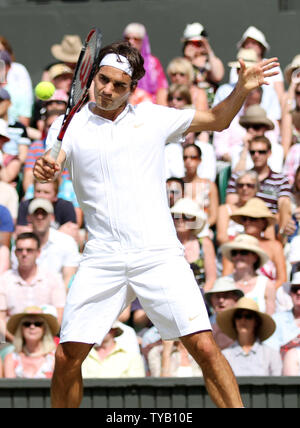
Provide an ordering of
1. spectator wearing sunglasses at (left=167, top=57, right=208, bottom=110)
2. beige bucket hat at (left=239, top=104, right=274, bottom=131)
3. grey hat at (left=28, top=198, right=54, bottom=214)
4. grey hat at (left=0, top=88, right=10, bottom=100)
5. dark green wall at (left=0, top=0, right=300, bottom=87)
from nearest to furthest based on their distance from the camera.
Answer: grey hat at (left=28, top=198, right=54, bottom=214), beige bucket hat at (left=239, top=104, right=274, bottom=131), grey hat at (left=0, top=88, right=10, bottom=100), spectator wearing sunglasses at (left=167, top=57, right=208, bottom=110), dark green wall at (left=0, top=0, right=300, bottom=87)

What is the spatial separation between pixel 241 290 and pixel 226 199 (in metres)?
1.43

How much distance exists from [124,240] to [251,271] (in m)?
3.13

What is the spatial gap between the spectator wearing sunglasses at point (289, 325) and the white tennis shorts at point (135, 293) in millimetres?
2465

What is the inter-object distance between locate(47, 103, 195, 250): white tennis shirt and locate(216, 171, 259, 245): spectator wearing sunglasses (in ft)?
12.2

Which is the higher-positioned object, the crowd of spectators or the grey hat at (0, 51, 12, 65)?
the grey hat at (0, 51, 12, 65)

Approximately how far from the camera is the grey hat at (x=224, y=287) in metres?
8.17

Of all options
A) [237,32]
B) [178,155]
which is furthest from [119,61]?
[237,32]

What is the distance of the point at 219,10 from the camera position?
12344mm

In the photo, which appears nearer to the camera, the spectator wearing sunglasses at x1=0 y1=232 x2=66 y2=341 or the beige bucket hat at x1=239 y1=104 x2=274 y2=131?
the spectator wearing sunglasses at x1=0 y1=232 x2=66 y2=341

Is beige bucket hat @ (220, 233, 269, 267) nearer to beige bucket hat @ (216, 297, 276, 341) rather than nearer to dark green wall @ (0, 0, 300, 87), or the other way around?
beige bucket hat @ (216, 297, 276, 341)

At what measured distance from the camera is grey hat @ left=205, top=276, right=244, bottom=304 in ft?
26.8

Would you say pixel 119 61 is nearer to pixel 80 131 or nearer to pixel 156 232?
pixel 80 131

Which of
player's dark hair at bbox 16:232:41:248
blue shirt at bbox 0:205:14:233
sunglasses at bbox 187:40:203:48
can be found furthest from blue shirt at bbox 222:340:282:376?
sunglasses at bbox 187:40:203:48

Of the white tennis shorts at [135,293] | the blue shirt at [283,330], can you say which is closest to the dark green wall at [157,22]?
the blue shirt at [283,330]
